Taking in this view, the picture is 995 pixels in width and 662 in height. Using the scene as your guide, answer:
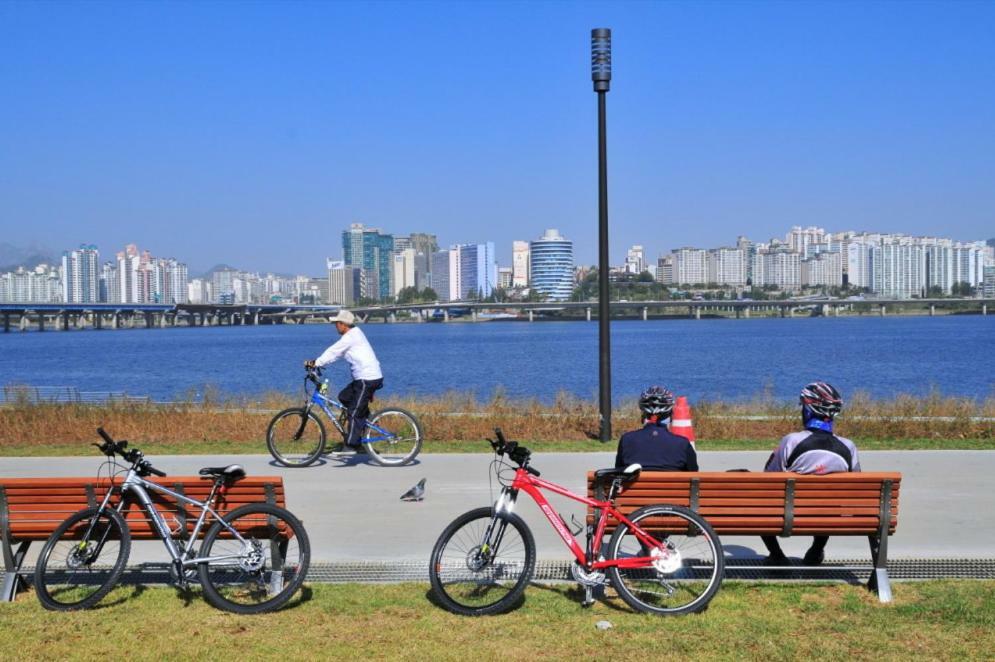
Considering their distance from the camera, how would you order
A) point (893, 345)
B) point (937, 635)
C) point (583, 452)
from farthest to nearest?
point (893, 345) < point (583, 452) < point (937, 635)

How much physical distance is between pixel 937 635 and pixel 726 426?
10098 millimetres

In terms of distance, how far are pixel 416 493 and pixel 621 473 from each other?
4152mm

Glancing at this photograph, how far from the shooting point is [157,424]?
16.3m

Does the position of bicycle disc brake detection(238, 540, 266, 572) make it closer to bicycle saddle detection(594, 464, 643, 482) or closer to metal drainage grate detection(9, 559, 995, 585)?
metal drainage grate detection(9, 559, 995, 585)

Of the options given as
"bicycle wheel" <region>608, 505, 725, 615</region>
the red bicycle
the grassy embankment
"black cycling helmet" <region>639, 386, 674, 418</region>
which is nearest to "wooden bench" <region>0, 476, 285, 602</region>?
the red bicycle

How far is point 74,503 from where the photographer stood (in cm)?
671

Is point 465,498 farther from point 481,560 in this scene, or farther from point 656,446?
point 481,560

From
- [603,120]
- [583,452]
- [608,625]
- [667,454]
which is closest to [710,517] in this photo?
[667,454]

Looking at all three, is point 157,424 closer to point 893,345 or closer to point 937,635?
point 937,635

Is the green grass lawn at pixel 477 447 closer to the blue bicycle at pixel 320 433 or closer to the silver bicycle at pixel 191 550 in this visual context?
the blue bicycle at pixel 320 433

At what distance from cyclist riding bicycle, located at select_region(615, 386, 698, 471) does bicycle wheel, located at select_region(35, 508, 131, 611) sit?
301 centimetres

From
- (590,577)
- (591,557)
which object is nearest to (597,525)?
(591,557)

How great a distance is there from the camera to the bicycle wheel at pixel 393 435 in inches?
498

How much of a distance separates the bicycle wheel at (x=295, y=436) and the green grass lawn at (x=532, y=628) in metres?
5.86
